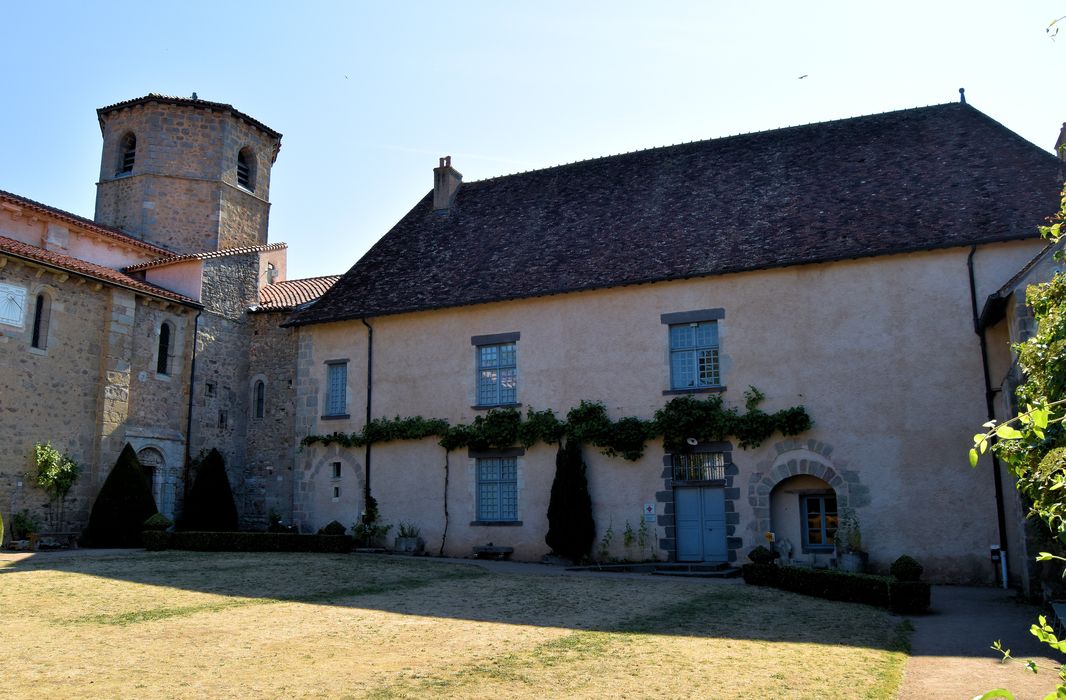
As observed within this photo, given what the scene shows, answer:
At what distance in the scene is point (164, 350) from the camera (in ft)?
73.7

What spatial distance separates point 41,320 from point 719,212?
1452 centimetres

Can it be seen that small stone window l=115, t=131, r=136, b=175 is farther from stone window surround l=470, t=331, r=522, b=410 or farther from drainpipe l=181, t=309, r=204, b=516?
stone window surround l=470, t=331, r=522, b=410

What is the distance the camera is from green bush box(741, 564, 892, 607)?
1217 centimetres

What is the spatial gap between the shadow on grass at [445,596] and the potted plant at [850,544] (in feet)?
9.01

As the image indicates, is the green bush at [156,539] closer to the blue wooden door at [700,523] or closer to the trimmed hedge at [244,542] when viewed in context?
the trimmed hedge at [244,542]

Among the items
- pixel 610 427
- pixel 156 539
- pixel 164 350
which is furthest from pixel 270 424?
pixel 610 427

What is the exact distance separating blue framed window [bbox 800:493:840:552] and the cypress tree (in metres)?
4.05

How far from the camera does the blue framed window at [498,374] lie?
1991cm

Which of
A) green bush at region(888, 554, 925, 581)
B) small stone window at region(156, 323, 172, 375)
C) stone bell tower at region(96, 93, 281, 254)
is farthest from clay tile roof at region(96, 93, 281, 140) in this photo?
green bush at region(888, 554, 925, 581)

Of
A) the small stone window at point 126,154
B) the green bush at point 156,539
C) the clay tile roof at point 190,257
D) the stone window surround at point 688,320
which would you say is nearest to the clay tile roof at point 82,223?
the clay tile roof at point 190,257

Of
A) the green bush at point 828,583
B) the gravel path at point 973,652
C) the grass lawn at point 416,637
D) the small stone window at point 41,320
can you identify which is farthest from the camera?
the small stone window at point 41,320

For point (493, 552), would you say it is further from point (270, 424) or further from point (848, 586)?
point (848, 586)


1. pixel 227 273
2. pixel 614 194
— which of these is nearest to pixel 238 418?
pixel 227 273

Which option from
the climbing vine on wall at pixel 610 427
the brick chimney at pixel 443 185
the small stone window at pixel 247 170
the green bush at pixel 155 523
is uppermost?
the small stone window at pixel 247 170
